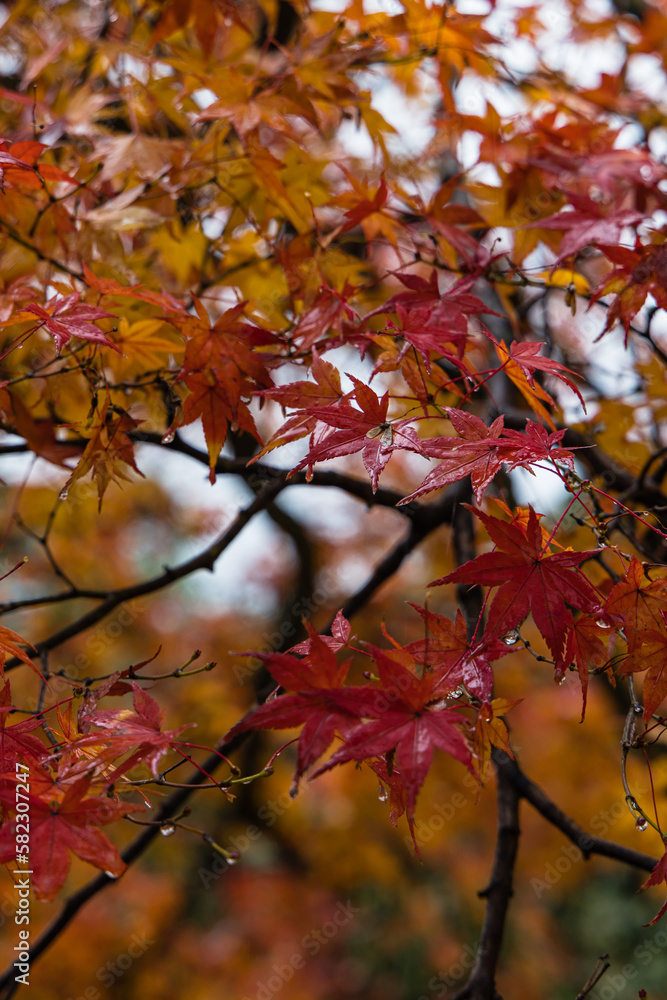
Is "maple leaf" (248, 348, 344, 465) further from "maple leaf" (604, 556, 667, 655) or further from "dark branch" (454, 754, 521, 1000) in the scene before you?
"dark branch" (454, 754, 521, 1000)

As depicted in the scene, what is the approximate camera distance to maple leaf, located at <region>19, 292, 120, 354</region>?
779mm

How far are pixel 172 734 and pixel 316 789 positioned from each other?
14.5 feet

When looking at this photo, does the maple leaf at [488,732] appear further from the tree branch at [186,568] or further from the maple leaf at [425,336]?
the tree branch at [186,568]

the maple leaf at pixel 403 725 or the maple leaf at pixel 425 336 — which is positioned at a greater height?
the maple leaf at pixel 425 336

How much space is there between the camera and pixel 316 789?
185 inches


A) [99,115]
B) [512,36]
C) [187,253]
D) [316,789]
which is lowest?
[316,789]

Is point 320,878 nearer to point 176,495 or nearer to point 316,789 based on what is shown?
point 316,789

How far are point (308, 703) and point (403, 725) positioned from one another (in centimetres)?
9

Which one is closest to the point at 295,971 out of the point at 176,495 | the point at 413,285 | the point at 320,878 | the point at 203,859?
the point at 320,878

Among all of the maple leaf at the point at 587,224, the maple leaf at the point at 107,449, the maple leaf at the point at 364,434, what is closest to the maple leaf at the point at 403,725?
the maple leaf at the point at 364,434

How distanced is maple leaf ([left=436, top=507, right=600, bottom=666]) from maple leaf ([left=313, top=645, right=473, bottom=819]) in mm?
106

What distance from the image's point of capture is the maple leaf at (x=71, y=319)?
2.56 ft

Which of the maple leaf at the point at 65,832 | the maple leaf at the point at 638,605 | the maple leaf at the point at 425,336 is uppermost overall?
the maple leaf at the point at 425,336

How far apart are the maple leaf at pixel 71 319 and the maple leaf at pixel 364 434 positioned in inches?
11.1
